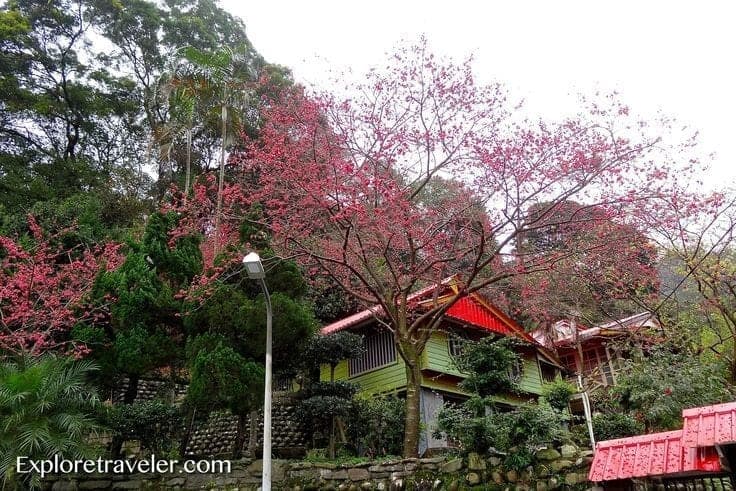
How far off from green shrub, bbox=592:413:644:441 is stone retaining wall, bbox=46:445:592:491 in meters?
2.12

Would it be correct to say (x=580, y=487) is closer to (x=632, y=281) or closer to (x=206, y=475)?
(x=206, y=475)

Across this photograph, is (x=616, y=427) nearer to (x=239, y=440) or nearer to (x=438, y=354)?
(x=438, y=354)

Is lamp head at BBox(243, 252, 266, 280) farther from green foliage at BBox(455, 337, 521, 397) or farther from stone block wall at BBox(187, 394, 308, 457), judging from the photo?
stone block wall at BBox(187, 394, 308, 457)

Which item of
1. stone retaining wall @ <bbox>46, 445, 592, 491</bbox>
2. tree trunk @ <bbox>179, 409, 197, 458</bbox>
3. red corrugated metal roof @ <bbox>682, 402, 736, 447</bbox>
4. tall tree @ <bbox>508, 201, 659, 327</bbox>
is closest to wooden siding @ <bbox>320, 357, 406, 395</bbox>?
tall tree @ <bbox>508, 201, 659, 327</bbox>

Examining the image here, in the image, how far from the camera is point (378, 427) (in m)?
11.6

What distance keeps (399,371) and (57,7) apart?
2226 cm

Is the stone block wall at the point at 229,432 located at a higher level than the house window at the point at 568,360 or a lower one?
lower

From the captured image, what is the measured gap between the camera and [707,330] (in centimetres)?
1434

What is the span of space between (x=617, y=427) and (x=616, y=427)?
2 cm

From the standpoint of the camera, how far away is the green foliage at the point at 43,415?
822cm

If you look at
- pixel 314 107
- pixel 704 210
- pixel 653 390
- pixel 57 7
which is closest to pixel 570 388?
pixel 653 390

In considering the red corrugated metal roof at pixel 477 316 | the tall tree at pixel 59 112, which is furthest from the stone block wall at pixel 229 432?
the tall tree at pixel 59 112

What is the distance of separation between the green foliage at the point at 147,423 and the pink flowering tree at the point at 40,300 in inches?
58.0

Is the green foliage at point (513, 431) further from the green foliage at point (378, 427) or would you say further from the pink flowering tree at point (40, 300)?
the pink flowering tree at point (40, 300)
